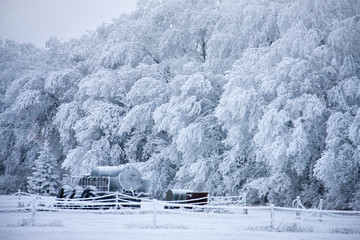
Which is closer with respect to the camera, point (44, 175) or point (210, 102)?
point (210, 102)

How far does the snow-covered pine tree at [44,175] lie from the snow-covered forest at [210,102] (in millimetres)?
166

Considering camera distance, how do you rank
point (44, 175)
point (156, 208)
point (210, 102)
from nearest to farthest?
point (156, 208)
point (210, 102)
point (44, 175)

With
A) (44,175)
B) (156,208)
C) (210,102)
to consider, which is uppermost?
(210,102)

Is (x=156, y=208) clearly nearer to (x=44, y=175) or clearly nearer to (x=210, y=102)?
(x=210, y=102)

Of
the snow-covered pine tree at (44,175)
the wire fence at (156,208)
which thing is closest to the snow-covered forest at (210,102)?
the snow-covered pine tree at (44,175)

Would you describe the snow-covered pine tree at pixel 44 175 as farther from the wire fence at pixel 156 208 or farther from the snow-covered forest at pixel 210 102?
the wire fence at pixel 156 208

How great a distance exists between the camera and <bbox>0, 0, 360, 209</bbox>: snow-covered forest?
24.2 meters

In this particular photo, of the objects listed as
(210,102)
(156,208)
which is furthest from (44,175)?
(156,208)

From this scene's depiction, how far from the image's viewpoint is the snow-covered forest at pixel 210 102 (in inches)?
953

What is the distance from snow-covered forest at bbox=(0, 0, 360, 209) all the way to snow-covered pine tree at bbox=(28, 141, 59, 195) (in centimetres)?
17

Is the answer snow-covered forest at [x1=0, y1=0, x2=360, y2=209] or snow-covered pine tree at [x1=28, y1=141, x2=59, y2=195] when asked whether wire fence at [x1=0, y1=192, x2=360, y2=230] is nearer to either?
snow-covered forest at [x1=0, y1=0, x2=360, y2=209]

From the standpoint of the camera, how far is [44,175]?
127 feet

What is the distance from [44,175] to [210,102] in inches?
654

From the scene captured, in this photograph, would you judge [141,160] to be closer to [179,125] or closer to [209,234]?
[179,125]
